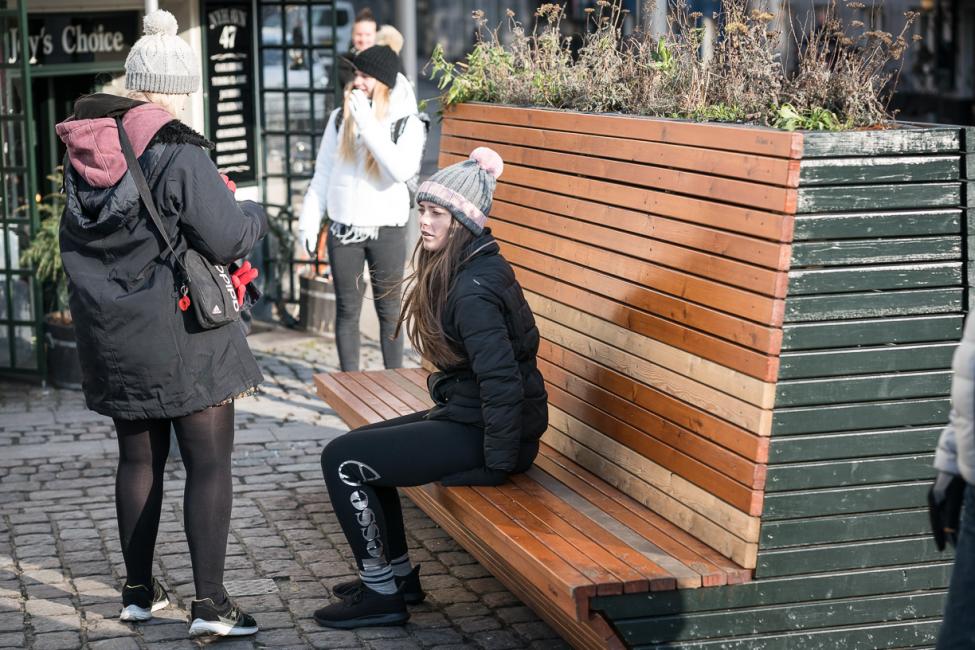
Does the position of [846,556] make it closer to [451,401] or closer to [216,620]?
[451,401]

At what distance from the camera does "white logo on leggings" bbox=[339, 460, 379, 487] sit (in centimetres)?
462

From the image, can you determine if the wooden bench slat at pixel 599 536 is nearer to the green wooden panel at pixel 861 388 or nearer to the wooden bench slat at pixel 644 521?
the wooden bench slat at pixel 644 521

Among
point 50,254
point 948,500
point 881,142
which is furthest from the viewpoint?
point 50,254

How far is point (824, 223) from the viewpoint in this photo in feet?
12.4

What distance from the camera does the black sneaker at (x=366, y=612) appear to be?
4.76 meters

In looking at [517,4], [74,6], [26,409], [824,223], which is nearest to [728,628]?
[824,223]

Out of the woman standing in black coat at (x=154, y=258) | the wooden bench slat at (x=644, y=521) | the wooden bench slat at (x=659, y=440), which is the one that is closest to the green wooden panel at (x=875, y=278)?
the wooden bench slat at (x=659, y=440)

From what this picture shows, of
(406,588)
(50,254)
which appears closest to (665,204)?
(406,588)

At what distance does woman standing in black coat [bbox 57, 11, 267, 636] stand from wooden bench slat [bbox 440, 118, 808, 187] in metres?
1.22

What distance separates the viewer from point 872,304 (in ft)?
12.7

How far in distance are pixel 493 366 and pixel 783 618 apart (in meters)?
1.16

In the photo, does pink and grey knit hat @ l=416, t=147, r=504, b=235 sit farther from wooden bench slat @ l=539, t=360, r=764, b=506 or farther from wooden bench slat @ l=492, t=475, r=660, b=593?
wooden bench slat @ l=492, t=475, r=660, b=593

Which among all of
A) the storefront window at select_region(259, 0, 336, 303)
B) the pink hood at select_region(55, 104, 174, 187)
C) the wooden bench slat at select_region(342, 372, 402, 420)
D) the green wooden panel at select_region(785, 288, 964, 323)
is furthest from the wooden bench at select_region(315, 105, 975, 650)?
the storefront window at select_region(259, 0, 336, 303)

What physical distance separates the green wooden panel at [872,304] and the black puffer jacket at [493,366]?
1.00 metres
